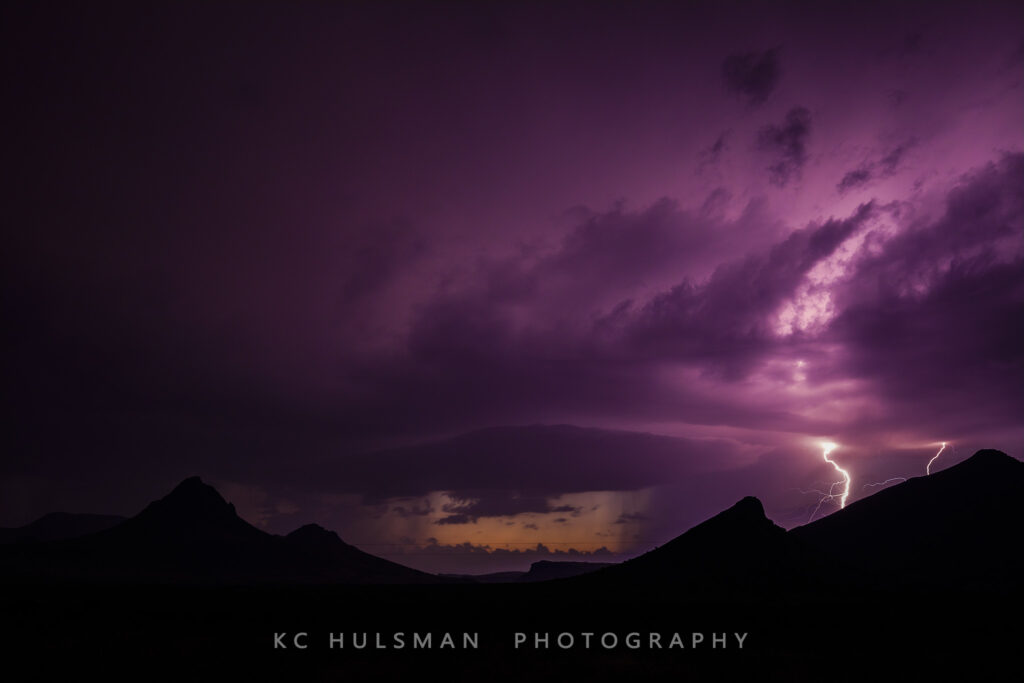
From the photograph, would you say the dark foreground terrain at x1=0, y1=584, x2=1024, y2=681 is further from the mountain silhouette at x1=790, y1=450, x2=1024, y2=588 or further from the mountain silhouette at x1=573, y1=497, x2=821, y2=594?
the mountain silhouette at x1=790, y1=450, x2=1024, y2=588

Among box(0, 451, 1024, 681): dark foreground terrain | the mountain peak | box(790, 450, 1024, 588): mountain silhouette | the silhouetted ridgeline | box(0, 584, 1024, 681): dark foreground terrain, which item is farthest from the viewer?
the mountain peak

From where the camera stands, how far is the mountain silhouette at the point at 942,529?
123 metres

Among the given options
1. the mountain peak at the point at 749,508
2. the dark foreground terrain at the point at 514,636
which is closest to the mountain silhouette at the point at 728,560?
the mountain peak at the point at 749,508

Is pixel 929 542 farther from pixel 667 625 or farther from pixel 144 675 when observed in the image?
pixel 144 675

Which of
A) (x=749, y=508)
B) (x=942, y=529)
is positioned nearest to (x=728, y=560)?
(x=749, y=508)

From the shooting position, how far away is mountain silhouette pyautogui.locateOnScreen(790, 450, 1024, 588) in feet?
403

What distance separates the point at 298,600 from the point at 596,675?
227 feet

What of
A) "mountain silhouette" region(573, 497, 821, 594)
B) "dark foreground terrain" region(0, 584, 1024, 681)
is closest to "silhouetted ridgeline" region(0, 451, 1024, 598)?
"mountain silhouette" region(573, 497, 821, 594)

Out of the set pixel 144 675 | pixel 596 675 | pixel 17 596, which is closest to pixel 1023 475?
pixel 596 675

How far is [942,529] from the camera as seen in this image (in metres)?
140

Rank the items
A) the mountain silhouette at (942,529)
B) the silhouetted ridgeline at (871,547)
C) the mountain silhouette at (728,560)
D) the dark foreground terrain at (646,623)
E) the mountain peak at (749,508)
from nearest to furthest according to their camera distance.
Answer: the dark foreground terrain at (646,623)
the mountain silhouette at (728,560)
the silhouetted ridgeline at (871,547)
the mountain silhouette at (942,529)
the mountain peak at (749,508)

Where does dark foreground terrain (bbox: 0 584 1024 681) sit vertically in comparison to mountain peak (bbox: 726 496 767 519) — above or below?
below

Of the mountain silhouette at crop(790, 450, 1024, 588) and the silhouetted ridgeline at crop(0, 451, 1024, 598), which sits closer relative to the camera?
the silhouetted ridgeline at crop(0, 451, 1024, 598)

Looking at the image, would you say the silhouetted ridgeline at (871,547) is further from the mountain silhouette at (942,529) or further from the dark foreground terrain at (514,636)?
the dark foreground terrain at (514,636)
